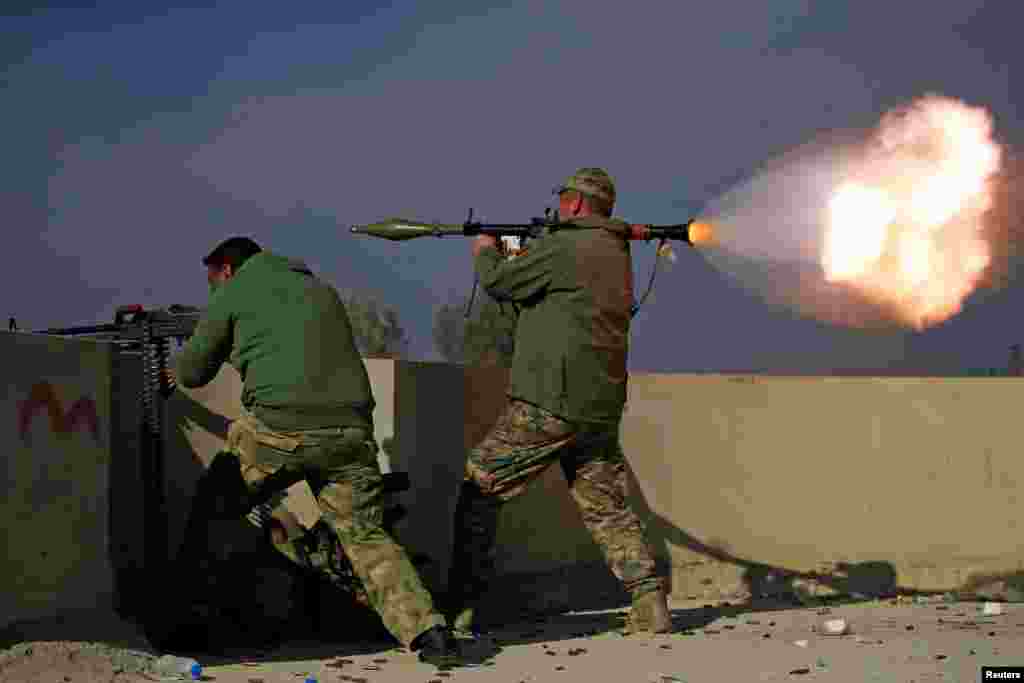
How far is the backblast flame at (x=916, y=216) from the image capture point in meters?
8.30

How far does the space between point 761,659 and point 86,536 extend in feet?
8.77

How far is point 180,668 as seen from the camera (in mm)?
5195

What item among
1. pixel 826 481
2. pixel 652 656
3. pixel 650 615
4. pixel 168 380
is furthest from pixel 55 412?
pixel 826 481

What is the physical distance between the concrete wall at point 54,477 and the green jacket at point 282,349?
1.38ft

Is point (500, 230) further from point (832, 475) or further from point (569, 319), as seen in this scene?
point (832, 475)

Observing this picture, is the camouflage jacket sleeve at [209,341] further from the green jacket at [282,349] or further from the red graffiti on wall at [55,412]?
the red graffiti on wall at [55,412]

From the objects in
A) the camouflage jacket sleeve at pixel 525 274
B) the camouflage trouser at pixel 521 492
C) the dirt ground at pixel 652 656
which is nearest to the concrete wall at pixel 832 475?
the dirt ground at pixel 652 656

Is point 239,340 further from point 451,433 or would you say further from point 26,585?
point 451,433

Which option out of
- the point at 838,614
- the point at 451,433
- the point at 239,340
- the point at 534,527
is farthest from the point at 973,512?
the point at 239,340

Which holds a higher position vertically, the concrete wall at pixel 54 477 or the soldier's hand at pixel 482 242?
the soldier's hand at pixel 482 242

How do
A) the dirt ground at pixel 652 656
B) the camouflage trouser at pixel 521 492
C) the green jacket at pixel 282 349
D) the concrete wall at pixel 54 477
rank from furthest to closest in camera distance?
the camouflage trouser at pixel 521 492, the green jacket at pixel 282 349, the concrete wall at pixel 54 477, the dirt ground at pixel 652 656

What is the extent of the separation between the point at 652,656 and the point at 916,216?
3.72m

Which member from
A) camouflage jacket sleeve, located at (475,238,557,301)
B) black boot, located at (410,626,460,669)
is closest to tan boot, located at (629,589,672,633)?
black boot, located at (410,626,460,669)

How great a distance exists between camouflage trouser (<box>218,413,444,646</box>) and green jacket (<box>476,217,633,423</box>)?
0.96m
